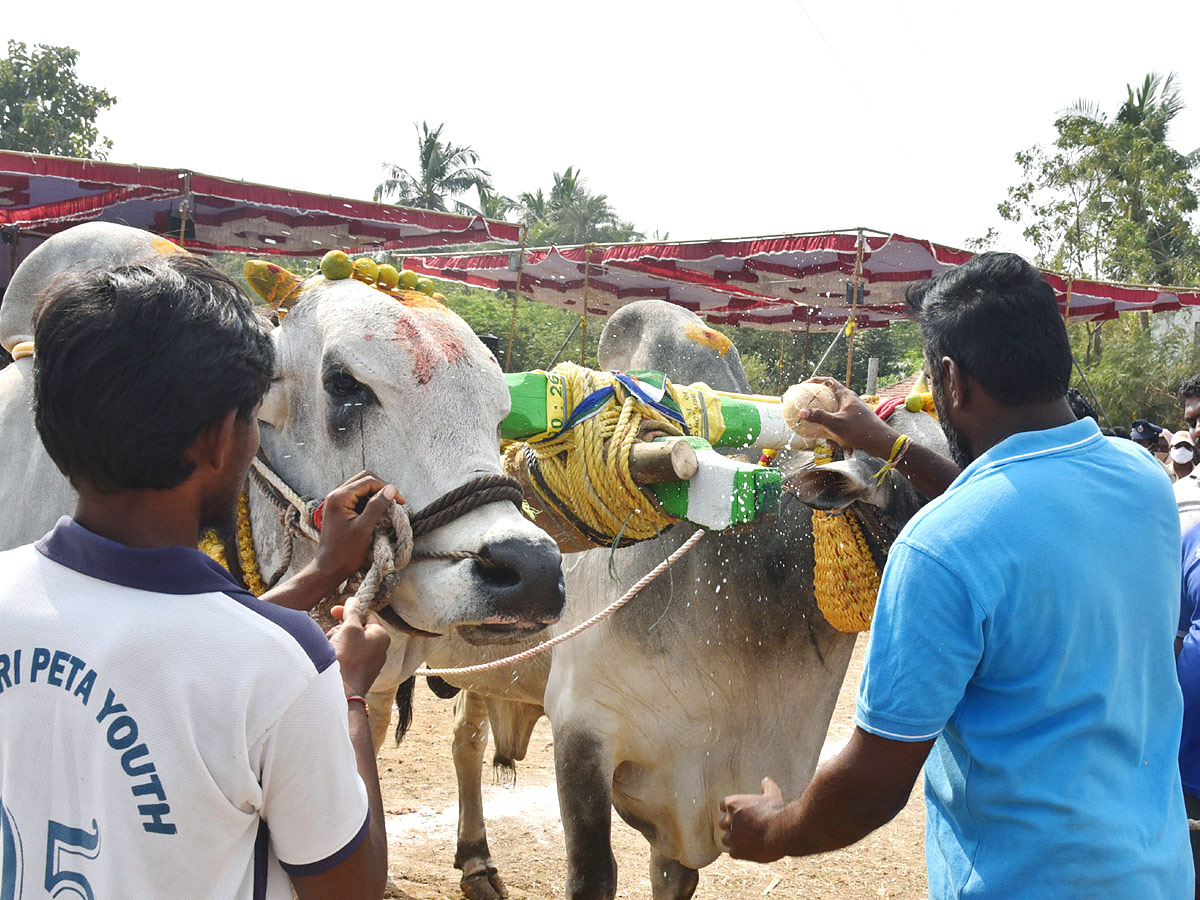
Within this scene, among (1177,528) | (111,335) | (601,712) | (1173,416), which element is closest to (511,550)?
(111,335)

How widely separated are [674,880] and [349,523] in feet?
8.77

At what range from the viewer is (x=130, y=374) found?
1174 mm

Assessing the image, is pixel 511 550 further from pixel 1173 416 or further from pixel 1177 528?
pixel 1173 416

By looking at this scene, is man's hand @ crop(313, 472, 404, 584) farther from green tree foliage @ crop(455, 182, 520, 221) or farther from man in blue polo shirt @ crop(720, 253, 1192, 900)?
green tree foliage @ crop(455, 182, 520, 221)

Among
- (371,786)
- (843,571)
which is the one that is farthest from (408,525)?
(843,571)

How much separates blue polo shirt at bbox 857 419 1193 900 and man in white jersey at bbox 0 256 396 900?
34.2 inches

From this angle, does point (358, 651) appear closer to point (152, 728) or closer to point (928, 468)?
point (152, 728)

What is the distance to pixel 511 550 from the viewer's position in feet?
6.34

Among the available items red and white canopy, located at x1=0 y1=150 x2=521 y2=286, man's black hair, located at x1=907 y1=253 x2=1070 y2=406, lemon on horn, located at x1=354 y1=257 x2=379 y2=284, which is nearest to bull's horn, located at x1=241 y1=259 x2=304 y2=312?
lemon on horn, located at x1=354 y1=257 x2=379 y2=284

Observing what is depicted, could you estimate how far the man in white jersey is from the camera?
1141mm

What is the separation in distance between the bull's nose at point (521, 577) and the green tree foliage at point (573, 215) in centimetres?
4062

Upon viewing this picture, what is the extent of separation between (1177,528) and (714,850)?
245 cm

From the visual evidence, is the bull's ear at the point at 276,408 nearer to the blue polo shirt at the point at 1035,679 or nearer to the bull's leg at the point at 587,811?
the blue polo shirt at the point at 1035,679

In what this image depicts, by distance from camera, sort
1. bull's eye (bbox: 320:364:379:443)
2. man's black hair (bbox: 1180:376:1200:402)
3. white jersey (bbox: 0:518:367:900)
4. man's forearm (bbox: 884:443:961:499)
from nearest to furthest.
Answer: white jersey (bbox: 0:518:367:900) < bull's eye (bbox: 320:364:379:443) < man's forearm (bbox: 884:443:961:499) < man's black hair (bbox: 1180:376:1200:402)
